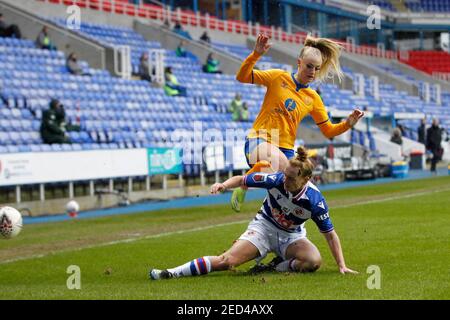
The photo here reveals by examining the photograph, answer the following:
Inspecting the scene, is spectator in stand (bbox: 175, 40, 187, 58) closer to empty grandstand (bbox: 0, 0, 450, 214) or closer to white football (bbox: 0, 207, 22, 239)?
empty grandstand (bbox: 0, 0, 450, 214)

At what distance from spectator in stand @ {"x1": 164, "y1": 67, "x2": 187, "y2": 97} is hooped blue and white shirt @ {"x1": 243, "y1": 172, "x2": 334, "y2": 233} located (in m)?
22.6

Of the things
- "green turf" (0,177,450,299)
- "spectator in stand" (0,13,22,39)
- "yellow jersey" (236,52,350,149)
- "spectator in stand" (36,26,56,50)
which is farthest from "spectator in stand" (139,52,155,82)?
"yellow jersey" (236,52,350,149)

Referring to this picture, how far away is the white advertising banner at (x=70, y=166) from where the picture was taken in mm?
20703

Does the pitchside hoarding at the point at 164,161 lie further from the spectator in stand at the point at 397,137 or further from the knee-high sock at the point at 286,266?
the knee-high sock at the point at 286,266

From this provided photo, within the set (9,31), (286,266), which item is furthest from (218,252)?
(9,31)

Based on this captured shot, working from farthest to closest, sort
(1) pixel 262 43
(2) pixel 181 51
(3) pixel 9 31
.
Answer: (2) pixel 181 51, (3) pixel 9 31, (1) pixel 262 43

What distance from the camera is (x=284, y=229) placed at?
9.52m

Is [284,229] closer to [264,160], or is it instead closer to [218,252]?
[264,160]

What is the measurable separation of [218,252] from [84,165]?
11403 mm

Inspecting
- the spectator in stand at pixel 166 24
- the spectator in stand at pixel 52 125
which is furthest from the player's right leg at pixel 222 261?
the spectator in stand at pixel 166 24

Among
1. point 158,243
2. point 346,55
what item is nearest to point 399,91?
point 346,55

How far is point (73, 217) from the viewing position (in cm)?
2083

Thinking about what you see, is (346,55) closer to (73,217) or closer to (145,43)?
(145,43)

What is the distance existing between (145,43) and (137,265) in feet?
91.6
